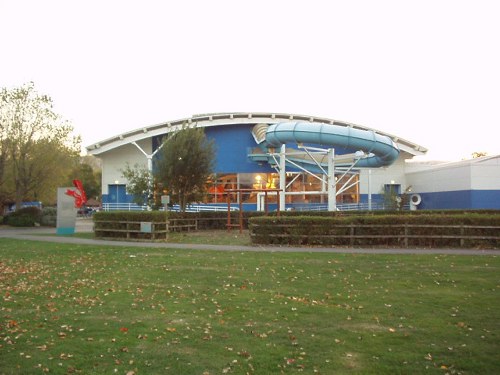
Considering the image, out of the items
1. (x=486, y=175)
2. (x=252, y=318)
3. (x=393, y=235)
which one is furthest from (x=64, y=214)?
(x=486, y=175)

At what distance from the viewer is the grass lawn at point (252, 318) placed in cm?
572

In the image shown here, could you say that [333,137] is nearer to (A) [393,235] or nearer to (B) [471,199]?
(A) [393,235]

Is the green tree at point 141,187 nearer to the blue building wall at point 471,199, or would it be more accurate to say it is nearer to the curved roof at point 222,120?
the curved roof at point 222,120

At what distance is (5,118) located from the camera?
38906 mm

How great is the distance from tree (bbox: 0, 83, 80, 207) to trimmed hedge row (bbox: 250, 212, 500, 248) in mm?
26873

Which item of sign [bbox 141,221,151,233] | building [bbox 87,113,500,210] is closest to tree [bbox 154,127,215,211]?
sign [bbox 141,221,151,233]

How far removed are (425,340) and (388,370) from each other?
53.0 inches

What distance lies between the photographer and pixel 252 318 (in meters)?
7.78

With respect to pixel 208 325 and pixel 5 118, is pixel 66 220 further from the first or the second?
pixel 208 325

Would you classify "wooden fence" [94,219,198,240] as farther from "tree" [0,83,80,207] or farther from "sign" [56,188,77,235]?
"tree" [0,83,80,207]

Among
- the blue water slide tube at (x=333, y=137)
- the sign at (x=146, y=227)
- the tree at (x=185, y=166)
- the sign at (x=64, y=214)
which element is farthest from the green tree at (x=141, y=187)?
the sign at (x=146, y=227)

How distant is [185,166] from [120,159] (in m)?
21.2

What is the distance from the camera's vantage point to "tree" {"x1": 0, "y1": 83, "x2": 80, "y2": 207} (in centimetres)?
3897

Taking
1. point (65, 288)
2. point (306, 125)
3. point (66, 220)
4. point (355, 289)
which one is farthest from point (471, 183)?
point (65, 288)
